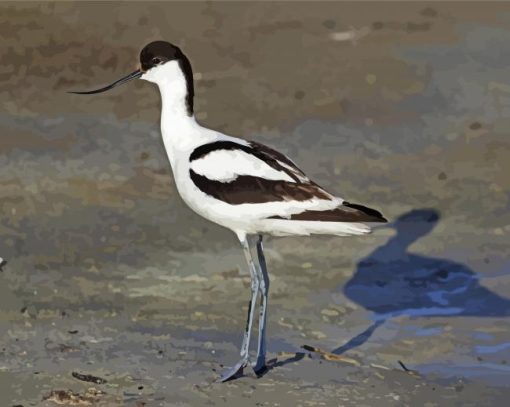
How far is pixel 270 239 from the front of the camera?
10.1 metres

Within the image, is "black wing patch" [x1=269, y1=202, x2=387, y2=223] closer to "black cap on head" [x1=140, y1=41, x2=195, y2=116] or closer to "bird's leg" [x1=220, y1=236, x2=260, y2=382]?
"bird's leg" [x1=220, y1=236, x2=260, y2=382]

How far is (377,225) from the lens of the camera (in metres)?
10.4

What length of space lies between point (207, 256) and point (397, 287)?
138 centimetres

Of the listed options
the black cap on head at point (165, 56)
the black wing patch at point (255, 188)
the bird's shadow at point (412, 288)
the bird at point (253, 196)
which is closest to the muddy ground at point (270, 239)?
the bird's shadow at point (412, 288)

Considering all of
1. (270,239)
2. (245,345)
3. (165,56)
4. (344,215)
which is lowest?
(270,239)

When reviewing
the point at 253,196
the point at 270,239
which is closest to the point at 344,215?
the point at 253,196

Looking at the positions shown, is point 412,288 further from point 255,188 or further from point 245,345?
point 255,188

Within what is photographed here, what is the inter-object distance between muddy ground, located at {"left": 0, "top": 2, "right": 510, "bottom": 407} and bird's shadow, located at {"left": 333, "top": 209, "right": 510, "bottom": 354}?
2cm

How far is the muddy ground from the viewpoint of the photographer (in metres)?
7.32

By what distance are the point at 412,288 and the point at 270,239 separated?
131 cm

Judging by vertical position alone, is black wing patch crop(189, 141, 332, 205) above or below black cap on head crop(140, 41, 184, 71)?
below

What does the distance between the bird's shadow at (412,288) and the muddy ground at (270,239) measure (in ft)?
0.07

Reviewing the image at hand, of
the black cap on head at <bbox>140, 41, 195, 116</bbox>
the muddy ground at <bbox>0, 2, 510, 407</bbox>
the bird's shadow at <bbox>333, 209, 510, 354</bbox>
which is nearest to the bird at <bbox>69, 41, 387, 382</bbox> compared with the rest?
the black cap on head at <bbox>140, 41, 195, 116</bbox>

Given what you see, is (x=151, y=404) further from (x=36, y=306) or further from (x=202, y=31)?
(x=202, y=31)
